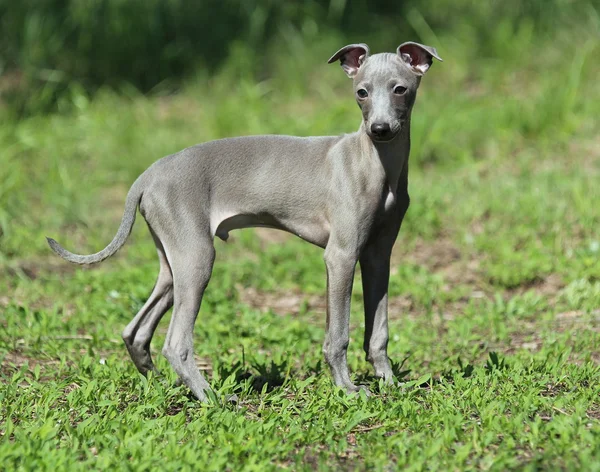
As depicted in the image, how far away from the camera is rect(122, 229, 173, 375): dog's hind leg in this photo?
201 inches

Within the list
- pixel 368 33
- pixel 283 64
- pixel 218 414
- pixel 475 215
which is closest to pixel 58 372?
pixel 218 414

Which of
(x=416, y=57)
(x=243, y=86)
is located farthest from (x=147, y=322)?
(x=243, y=86)

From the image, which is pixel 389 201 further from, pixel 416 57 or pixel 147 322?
pixel 147 322

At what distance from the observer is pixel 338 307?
480cm

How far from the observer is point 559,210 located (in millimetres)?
8016

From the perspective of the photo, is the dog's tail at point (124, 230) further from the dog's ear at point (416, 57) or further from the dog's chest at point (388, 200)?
the dog's ear at point (416, 57)

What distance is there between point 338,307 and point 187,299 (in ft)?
2.55

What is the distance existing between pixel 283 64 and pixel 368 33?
4.34 ft

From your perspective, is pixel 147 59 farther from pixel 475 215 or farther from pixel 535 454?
pixel 535 454

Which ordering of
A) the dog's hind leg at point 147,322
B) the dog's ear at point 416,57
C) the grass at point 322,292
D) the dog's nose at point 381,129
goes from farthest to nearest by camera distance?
the dog's hind leg at point 147,322, the dog's ear at point 416,57, the dog's nose at point 381,129, the grass at point 322,292

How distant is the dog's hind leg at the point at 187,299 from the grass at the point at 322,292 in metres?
0.15

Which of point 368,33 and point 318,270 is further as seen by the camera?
point 368,33

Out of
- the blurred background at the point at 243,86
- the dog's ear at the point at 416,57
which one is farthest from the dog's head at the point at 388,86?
the blurred background at the point at 243,86

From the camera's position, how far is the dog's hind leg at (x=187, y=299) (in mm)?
4734
